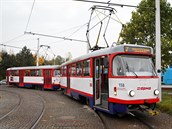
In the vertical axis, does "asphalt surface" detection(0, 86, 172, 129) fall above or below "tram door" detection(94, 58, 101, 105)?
below

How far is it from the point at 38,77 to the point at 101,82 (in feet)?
65.7

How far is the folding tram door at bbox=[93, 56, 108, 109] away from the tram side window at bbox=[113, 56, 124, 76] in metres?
0.58

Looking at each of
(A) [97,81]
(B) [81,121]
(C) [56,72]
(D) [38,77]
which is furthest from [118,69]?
(D) [38,77]

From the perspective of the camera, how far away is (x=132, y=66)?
34.3ft

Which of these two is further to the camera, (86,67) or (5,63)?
(5,63)

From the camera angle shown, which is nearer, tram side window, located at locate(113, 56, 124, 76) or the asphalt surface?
the asphalt surface

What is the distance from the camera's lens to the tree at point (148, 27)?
19609mm

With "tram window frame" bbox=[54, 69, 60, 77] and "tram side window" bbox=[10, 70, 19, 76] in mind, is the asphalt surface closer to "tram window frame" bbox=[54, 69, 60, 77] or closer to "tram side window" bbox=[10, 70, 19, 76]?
"tram window frame" bbox=[54, 69, 60, 77]

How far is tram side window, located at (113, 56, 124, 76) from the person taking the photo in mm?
10352

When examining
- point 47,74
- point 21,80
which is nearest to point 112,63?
point 47,74

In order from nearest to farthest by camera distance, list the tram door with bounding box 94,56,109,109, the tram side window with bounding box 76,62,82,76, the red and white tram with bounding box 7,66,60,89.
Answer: the tram door with bounding box 94,56,109,109
the tram side window with bounding box 76,62,82,76
the red and white tram with bounding box 7,66,60,89

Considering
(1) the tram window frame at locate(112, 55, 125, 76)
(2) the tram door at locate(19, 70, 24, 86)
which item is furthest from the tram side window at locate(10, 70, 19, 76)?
(1) the tram window frame at locate(112, 55, 125, 76)

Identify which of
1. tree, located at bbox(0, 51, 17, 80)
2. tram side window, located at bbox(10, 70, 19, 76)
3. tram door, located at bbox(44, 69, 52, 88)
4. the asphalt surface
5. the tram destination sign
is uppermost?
tree, located at bbox(0, 51, 17, 80)

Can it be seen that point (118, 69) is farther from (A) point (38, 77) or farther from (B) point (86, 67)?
(A) point (38, 77)
